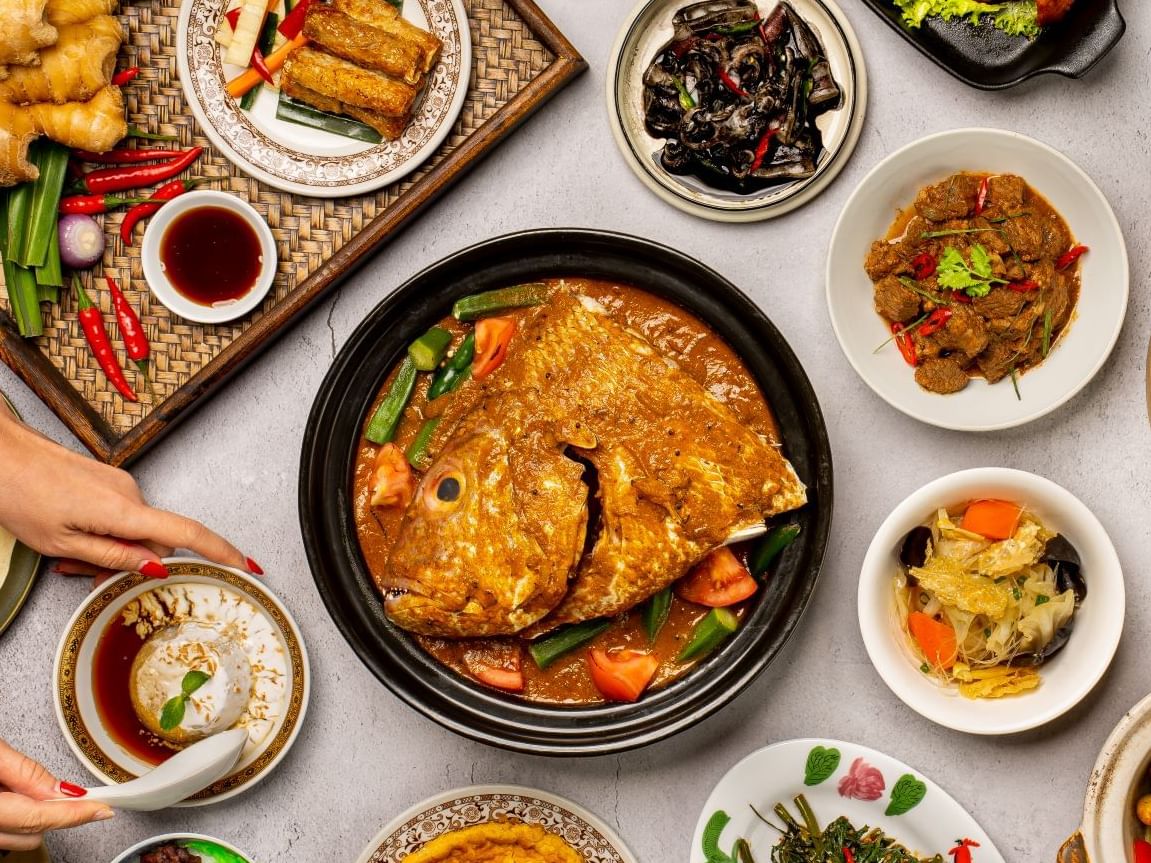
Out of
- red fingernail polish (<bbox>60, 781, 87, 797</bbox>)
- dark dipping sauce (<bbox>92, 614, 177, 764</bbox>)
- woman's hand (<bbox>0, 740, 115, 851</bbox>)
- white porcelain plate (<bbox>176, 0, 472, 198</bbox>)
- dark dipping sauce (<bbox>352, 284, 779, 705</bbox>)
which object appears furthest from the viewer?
dark dipping sauce (<bbox>92, 614, 177, 764</bbox>)

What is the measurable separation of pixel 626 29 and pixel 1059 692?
2703 mm

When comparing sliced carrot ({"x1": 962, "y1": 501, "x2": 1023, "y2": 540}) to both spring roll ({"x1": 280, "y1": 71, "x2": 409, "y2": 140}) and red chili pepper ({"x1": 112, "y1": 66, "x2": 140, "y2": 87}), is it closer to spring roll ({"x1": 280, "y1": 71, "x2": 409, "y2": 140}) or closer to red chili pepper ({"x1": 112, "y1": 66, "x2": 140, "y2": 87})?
spring roll ({"x1": 280, "y1": 71, "x2": 409, "y2": 140})

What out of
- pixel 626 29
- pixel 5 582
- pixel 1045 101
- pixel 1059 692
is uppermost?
pixel 626 29

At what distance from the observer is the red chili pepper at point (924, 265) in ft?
11.5

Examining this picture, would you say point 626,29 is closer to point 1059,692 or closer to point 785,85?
point 785,85

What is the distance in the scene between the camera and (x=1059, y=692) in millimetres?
3332

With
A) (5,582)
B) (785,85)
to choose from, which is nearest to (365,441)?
(5,582)

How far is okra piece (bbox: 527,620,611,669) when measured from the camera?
335 centimetres

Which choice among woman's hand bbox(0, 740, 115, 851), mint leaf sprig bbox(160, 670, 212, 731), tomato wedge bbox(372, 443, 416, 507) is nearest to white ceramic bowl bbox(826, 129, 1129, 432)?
tomato wedge bbox(372, 443, 416, 507)

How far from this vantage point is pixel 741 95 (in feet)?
11.7

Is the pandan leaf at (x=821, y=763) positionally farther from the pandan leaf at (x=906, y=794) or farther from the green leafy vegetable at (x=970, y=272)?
the green leafy vegetable at (x=970, y=272)

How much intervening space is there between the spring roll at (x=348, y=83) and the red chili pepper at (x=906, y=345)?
74.6 inches

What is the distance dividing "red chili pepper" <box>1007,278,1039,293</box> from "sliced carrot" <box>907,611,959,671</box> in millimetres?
1159

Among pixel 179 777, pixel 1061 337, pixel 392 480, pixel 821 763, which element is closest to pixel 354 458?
pixel 392 480
